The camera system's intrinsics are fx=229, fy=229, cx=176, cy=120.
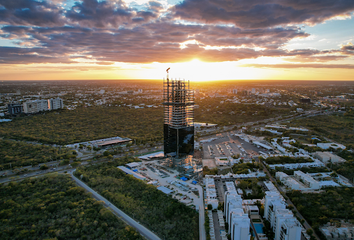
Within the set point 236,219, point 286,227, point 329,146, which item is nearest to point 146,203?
point 236,219

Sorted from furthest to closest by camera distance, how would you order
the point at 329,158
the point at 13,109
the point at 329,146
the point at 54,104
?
Result: the point at 54,104, the point at 13,109, the point at 329,146, the point at 329,158

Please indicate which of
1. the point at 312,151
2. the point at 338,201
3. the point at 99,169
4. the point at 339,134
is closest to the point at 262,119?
the point at 339,134

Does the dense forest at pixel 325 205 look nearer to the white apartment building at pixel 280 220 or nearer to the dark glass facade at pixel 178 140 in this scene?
the white apartment building at pixel 280 220

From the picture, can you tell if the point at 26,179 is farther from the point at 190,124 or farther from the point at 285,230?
the point at 285,230

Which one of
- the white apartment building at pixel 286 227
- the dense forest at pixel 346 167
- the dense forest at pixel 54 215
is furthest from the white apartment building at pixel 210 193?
the dense forest at pixel 346 167

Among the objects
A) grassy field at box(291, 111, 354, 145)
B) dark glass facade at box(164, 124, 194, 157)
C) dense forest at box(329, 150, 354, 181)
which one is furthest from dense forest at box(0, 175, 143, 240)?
grassy field at box(291, 111, 354, 145)

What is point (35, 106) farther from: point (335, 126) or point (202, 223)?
point (335, 126)
